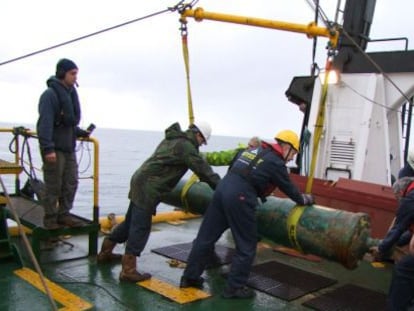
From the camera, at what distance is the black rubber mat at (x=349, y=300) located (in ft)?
14.9

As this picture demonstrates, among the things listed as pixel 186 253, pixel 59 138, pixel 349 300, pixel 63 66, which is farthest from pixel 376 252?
pixel 63 66

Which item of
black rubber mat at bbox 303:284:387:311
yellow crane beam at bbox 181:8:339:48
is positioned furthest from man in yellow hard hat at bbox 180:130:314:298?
yellow crane beam at bbox 181:8:339:48

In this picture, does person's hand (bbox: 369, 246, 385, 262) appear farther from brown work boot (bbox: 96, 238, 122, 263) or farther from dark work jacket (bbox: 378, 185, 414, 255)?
brown work boot (bbox: 96, 238, 122, 263)

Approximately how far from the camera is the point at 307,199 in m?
4.66

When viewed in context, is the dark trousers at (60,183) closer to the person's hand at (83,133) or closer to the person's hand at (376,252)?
the person's hand at (83,133)

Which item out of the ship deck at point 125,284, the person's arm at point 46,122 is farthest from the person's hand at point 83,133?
the ship deck at point 125,284

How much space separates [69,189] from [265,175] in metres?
2.19

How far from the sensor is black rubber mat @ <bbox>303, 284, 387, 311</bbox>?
14.9 ft

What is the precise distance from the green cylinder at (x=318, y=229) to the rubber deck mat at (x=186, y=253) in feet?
3.01

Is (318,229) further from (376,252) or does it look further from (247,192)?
(247,192)

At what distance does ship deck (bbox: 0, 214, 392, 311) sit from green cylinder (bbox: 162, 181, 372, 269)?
21.4 inches

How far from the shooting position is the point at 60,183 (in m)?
5.15

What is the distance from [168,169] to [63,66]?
59.1 inches

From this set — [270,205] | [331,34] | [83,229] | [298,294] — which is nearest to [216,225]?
[270,205]
